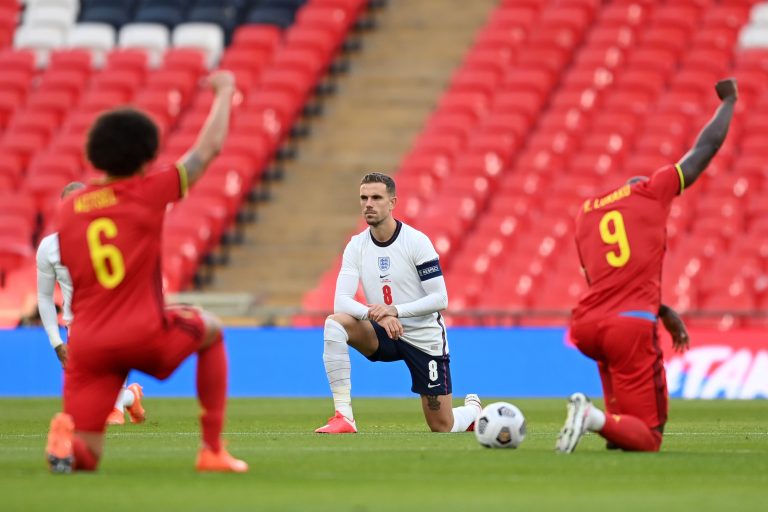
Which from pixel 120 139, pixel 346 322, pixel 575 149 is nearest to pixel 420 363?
pixel 346 322

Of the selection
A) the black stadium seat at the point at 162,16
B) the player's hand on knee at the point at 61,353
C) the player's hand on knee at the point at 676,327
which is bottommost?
the player's hand on knee at the point at 61,353

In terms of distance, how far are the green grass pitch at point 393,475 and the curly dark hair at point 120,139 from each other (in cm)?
152

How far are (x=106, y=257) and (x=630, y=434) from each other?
326cm

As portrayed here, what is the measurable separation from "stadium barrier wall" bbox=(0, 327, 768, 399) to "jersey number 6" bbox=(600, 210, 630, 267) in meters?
9.98

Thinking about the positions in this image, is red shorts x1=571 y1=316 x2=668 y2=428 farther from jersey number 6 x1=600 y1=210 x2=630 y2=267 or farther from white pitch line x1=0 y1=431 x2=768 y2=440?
white pitch line x1=0 y1=431 x2=768 y2=440

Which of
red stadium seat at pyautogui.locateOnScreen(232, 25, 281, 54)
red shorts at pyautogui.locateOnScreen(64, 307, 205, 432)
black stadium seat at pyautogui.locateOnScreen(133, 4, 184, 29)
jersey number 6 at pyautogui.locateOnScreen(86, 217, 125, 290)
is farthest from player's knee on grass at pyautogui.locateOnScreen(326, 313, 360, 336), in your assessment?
black stadium seat at pyautogui.locateOnScreen(133, 4, 184, 29)

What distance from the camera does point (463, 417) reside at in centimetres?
1224

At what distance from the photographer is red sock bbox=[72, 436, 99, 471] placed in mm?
7918

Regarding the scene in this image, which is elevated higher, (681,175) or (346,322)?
(681,175)

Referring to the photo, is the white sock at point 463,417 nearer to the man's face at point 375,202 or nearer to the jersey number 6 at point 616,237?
the man's face at point 375,202

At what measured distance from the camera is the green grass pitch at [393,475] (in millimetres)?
6738

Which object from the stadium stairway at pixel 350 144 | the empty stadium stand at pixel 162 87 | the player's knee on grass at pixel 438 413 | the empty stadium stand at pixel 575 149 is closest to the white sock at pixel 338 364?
the player's knee on grass at pixel 438 413

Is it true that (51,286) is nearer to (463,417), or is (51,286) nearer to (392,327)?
(392,327)

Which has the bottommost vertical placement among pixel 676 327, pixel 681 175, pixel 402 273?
pixel 676 327
